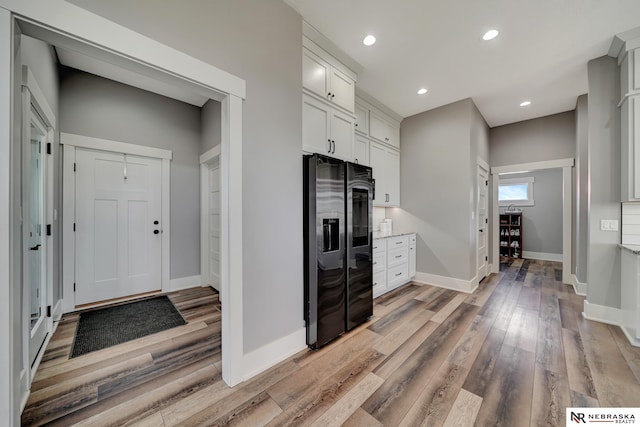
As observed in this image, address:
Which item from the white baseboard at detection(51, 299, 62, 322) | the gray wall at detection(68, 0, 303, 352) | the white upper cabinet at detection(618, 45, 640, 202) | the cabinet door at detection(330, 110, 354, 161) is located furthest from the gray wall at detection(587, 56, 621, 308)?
the white baseboard at detection(51, 299, 62, 322)

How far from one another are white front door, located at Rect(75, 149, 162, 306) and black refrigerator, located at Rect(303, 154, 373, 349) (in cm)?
269

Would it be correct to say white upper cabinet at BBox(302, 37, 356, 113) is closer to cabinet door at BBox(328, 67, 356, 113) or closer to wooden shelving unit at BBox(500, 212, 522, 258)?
cabinet door at BBox(328, 67, 356, 113)

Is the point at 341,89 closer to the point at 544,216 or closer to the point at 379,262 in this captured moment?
the point at 379,262

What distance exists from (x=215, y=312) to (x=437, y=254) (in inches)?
136

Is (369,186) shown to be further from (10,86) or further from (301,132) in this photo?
(10,86)

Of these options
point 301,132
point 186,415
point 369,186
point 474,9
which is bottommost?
point 186,415

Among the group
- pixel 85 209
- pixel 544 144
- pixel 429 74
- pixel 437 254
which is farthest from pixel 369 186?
pixel 544 144

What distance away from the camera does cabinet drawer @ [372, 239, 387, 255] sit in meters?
3.32

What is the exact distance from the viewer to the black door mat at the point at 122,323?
2281 millimetres

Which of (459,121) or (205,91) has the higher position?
(459,121)

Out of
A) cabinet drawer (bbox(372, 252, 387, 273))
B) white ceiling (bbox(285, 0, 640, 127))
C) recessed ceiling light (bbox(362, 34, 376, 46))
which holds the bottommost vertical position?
cabinet drawer (bbox(372, 252, 387, 273))

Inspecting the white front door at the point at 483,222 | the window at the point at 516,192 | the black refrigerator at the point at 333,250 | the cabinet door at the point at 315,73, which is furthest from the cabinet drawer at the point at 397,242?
the window at the point at 516,192

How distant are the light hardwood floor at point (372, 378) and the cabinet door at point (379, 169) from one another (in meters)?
1.88

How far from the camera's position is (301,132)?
87.7 inches
